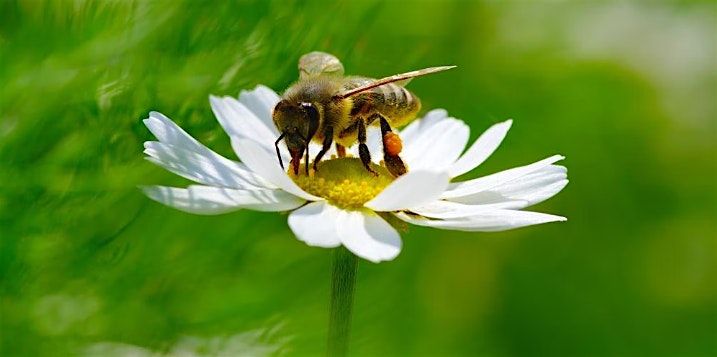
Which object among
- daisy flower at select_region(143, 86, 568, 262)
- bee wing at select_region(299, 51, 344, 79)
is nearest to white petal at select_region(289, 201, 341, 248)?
daisy flower at select_region(143, 86, 568, 262)

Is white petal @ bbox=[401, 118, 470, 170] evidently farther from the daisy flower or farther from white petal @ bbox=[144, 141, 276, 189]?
white petal @ bbox=[144, 141, 276, 189]

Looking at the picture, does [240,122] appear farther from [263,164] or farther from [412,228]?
[412,228]

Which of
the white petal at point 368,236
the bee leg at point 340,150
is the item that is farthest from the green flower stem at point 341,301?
the bee leg at point 340,150

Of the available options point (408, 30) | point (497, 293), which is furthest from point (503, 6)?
point (497, 293)

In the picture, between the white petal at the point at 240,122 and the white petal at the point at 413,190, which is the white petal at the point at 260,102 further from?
the white petal at the point at 413,190

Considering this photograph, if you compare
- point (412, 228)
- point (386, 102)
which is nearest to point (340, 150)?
point (386, 102)

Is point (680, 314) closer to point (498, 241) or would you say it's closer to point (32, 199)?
point (498, 241)

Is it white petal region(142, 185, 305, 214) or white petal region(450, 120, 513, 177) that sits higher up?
white petal region(450, 120, 513, 177)
